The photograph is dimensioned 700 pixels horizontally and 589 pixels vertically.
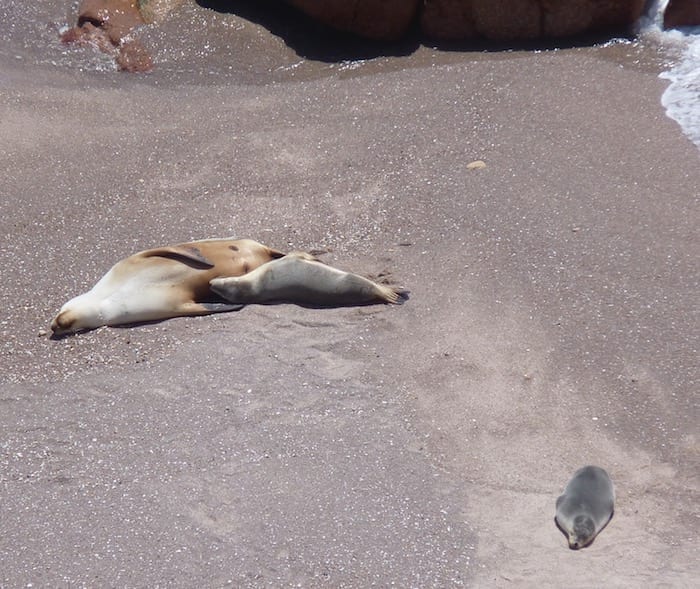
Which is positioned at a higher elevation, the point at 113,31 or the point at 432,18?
the point at 432,18

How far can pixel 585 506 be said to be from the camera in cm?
385

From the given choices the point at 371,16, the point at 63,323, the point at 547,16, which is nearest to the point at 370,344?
the point at 63,323

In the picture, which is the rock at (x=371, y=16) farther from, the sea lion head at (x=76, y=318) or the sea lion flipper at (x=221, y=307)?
the sea lion head at (x=76, y=318)

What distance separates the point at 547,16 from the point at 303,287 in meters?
4.34

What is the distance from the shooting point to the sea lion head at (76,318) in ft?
17.7

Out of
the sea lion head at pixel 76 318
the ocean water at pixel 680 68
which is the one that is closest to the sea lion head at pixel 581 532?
the sea lion head at pixel 76 318

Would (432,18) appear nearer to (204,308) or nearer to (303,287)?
(303,287)

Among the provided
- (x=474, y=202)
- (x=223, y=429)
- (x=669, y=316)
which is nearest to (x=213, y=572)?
(x=223, y=429)

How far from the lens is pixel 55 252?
241 inches

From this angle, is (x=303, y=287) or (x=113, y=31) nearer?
(x=303, y=287)

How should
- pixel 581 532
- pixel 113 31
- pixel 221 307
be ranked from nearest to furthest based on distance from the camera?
pixel 581 532, pixel 221 307, pixel 113 31

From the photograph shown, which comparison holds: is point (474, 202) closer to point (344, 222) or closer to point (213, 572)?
point (344, 222)

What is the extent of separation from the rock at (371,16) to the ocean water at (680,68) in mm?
2101

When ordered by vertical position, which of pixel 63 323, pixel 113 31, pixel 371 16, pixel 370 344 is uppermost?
pixel 371 16
